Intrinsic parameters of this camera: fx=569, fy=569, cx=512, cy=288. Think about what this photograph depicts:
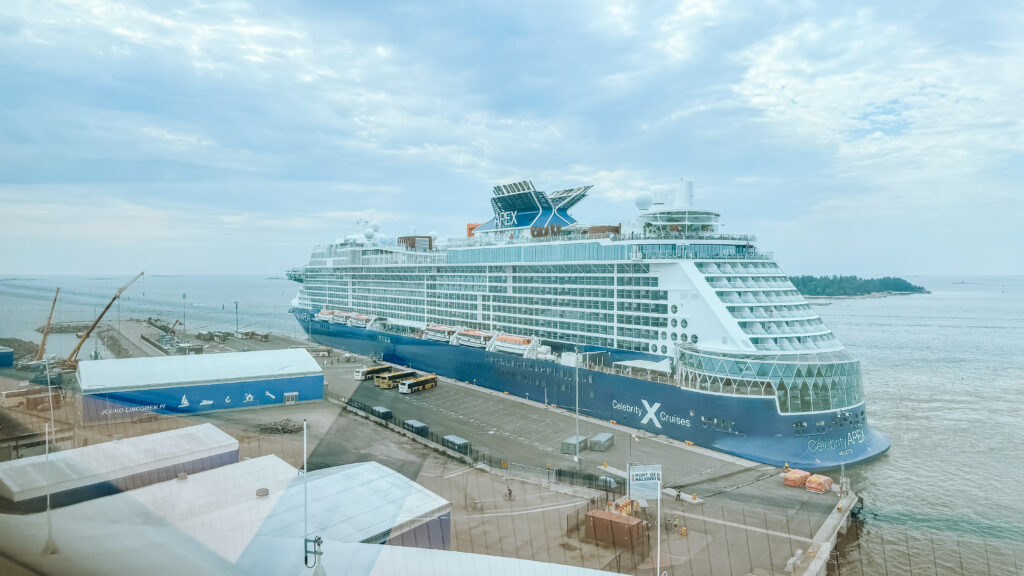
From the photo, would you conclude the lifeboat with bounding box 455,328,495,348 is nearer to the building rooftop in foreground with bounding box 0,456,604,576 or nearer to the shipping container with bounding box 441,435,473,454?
the shipping container with bounding box 441,435,473,454

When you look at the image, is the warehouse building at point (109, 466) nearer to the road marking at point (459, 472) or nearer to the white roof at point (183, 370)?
the road marking at point (459, 472)

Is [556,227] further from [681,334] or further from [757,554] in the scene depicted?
[757,554]

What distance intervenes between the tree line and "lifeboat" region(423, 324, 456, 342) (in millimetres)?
143760

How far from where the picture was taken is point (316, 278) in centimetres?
5412

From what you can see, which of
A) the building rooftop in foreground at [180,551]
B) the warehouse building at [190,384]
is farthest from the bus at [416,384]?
the building rooftop in foreground at [180,551]

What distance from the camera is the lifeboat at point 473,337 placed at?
1329 inches

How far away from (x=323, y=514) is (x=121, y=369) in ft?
56.4

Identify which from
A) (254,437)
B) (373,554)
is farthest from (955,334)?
(373,554)

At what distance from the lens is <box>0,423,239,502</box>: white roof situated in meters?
5.30

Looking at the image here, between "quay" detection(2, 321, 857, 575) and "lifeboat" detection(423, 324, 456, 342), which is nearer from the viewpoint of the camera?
"quay" detection(2, 321, 857, 575)

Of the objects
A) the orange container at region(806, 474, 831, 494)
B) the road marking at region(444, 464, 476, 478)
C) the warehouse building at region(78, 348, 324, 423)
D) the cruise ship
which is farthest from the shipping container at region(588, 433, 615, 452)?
the warehouse building at region(78, 348, 324, 423)

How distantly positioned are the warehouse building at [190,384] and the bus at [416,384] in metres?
5.52

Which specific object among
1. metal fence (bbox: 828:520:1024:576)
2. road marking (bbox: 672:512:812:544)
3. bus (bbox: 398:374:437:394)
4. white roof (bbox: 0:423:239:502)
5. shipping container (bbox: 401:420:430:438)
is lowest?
metal fence (bbox: 828:520:1024:576)

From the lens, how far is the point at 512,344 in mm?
31656
